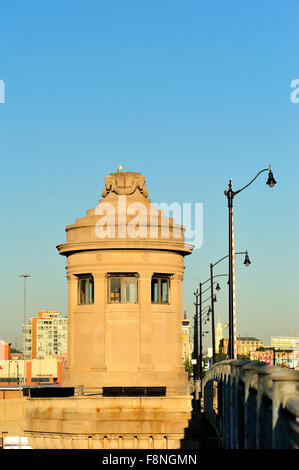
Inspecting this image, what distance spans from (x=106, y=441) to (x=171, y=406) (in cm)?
389

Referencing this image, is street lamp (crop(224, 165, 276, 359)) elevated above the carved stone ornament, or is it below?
below

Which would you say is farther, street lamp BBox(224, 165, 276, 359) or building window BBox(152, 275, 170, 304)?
building window BBox(152, 275, 170, 304)

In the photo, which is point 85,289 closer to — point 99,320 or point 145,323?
point 99,320

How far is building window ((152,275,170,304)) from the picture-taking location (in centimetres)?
5725

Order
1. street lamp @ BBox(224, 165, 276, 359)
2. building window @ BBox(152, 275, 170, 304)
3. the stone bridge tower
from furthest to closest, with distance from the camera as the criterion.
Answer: building window @ BBox(152, 275, 170, 304) → the stone bridge tower → street lamp @ BBox(224, 165, 276, 359)

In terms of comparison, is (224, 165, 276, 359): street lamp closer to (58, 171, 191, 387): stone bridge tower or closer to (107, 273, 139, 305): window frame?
(58, 171, 191, 387): stone bridge tower

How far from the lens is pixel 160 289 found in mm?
57375

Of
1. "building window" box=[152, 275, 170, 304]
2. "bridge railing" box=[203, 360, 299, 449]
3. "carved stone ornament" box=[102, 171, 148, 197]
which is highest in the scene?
"carved stone ornament" box=[102, 171, 148, 197]

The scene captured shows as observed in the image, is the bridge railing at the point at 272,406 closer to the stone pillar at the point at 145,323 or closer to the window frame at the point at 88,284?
the stone pillar at the point at 145,323

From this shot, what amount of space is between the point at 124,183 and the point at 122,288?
7.72 m

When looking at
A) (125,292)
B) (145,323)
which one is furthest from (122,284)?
(145,323)

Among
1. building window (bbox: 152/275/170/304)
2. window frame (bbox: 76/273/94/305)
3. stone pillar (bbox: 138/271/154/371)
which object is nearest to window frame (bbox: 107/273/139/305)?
stone pillar (bbox: 138/271/154/371)

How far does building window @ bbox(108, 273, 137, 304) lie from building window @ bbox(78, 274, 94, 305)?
1.75 m

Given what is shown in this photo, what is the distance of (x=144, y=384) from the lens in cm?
5378
